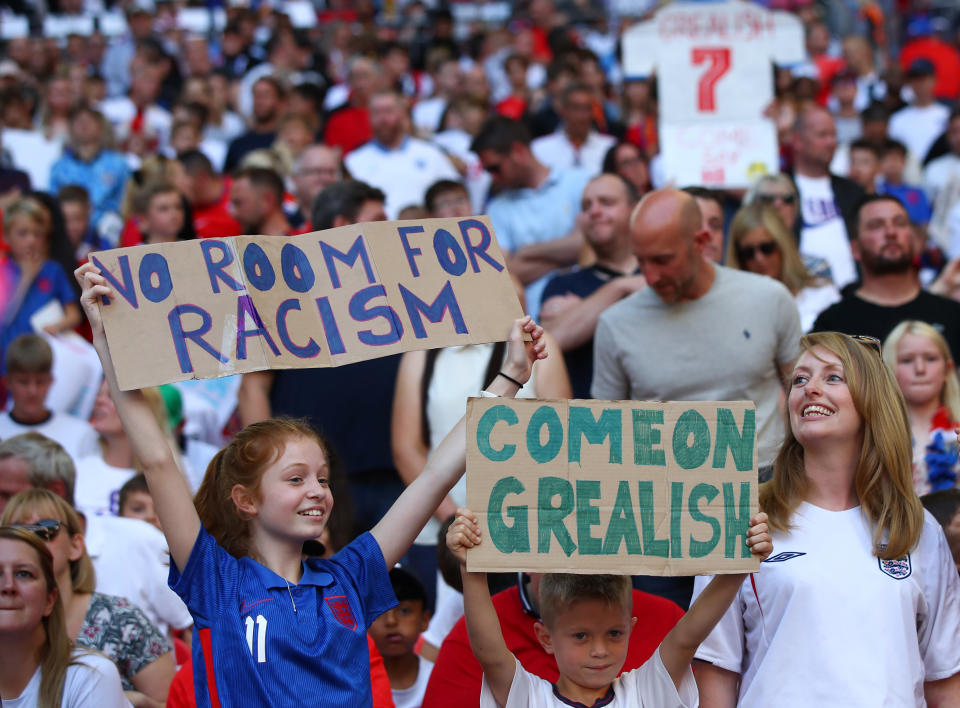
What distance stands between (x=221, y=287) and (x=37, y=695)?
4.67ft

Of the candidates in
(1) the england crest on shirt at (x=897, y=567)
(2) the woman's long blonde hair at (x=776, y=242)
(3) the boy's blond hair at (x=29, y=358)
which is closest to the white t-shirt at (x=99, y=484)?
(3) the boy's blond hair at (x=29, y=358)

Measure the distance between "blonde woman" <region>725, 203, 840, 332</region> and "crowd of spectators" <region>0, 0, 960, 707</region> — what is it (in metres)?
0.02

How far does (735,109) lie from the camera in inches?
322

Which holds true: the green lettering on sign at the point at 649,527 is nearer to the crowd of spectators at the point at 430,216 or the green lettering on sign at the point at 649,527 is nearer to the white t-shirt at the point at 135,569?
the crowd of spectators at the point at 430,216

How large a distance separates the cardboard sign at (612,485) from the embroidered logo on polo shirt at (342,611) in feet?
1.30

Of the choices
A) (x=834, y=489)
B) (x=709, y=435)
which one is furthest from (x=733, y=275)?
(x=709, y=435)

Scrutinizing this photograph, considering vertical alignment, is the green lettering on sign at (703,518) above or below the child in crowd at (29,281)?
below

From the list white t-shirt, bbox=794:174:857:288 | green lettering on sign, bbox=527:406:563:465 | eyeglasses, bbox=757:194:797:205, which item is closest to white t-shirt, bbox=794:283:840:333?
white t-shirt, bbox=794:174:857:288

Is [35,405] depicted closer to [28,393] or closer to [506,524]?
[28,393]

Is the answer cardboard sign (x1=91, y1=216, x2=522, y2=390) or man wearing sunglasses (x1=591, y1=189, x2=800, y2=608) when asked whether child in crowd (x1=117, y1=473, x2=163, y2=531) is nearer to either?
man wearing sunglasses (x1=591, y1=189, x2=800, y2=608)

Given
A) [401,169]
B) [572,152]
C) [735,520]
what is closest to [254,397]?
[735,520]

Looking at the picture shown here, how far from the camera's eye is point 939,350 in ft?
18.7

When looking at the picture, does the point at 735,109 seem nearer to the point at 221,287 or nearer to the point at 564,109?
the point at 564,109

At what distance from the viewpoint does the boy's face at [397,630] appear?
521 cm
